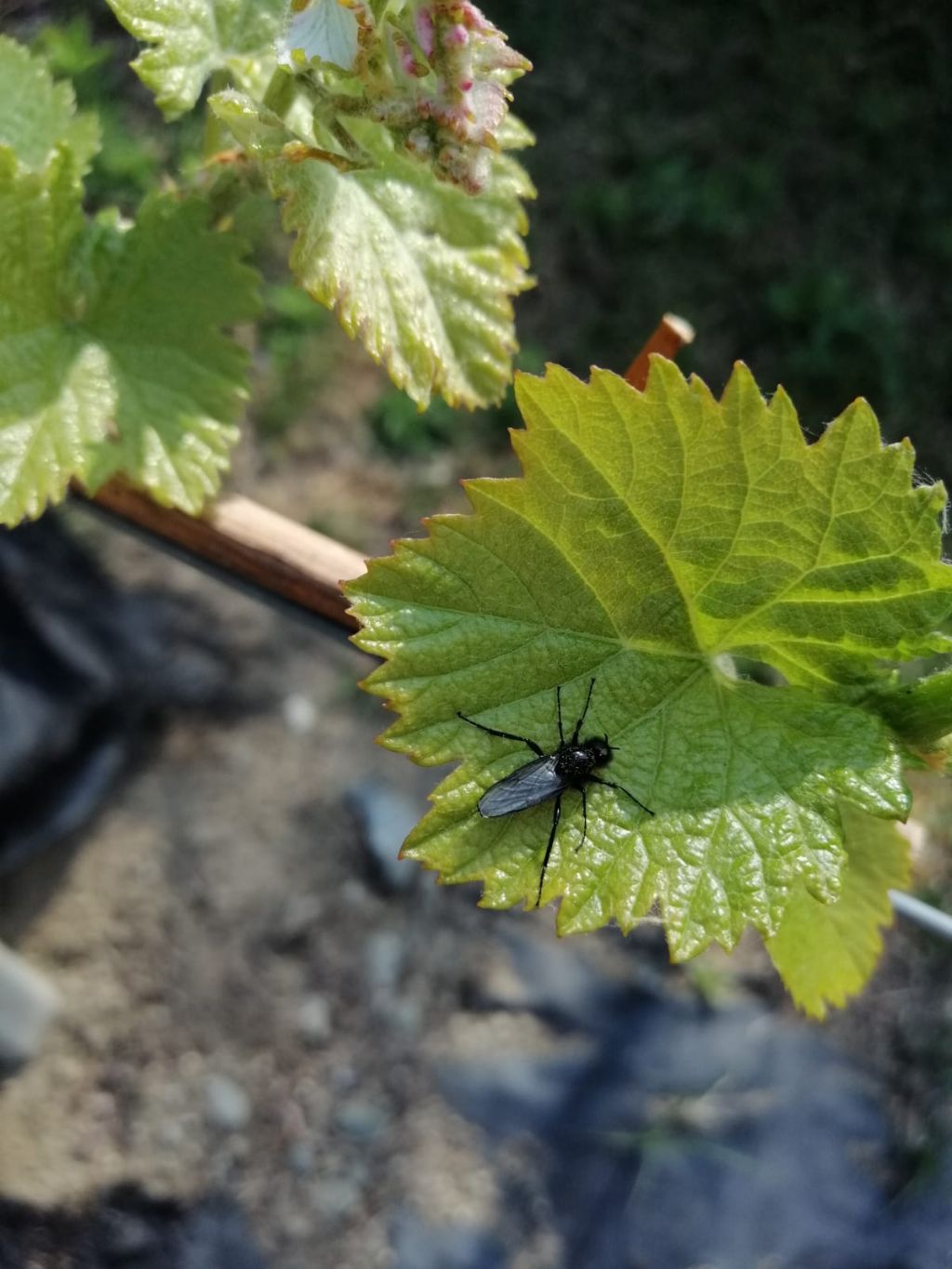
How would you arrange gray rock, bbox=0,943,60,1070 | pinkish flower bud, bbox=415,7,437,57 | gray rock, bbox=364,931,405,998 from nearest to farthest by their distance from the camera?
1. pinkish flower bud, bbox=415,7,437,57
2. gray rock, bbox=0,943,60,1070
3. gray rock, bbox=364,931,405,998

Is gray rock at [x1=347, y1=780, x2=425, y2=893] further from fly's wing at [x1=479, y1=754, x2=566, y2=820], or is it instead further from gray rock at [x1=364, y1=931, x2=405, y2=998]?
fly's wing at [x1=479, y1=754, x2=566, y2=820]

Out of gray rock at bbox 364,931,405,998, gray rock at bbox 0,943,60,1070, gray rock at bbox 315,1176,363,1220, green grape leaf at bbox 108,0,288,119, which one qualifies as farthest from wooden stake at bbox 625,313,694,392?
gray rock at bbox 315,1176,363,1220

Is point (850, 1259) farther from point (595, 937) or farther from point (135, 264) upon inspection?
point (135, 264)

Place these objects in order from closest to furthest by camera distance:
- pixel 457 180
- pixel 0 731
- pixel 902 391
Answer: pixel 457 180
pixel 0 731
pixel 902 391

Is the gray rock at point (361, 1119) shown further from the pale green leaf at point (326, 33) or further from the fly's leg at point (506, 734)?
the pale green leaf at point (326, 33)

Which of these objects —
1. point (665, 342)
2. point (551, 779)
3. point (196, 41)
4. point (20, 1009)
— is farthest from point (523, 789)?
point (20, 1009)

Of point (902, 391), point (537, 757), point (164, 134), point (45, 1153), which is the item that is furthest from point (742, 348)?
point (45, 1153)
